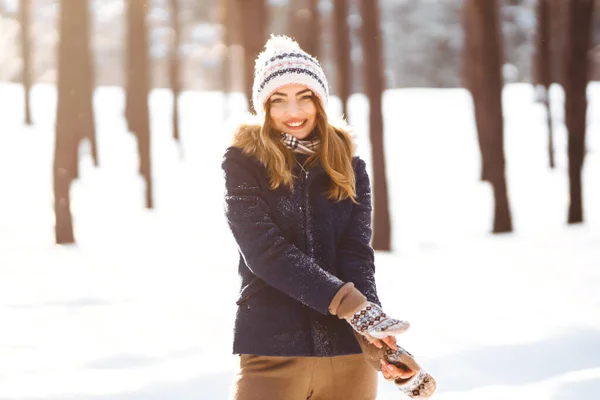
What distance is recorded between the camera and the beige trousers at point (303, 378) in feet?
8.25

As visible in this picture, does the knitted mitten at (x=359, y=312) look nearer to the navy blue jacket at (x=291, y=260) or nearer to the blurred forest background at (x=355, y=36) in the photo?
the navy blue jacket at (x=291, y=260)

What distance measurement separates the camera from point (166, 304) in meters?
7.40

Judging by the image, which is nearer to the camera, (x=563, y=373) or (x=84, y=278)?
(x=563, y=373)

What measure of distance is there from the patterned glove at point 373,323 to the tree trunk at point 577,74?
35.2 feet

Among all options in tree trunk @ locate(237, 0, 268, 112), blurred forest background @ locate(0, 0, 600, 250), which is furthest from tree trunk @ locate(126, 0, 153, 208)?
tree trunk @ locate(237, 0, 268, 112)

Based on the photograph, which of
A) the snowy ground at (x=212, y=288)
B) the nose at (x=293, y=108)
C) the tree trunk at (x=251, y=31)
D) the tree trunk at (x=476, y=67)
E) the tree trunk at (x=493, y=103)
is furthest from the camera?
the tree trunk at (x=476, y=67)

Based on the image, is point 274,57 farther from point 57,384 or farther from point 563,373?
point 563,373

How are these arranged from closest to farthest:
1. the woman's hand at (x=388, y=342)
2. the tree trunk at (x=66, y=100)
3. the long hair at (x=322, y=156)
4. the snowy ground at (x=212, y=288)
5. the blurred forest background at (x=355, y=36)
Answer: the woman's hand at (x=388, y=342), the long hair at (x=322, y=156), the snowy ground at (x=212, y=288), the tree trunk at (x=66, y=100), the blurred forest background at (x=355, y=36)

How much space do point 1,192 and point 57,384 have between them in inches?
484

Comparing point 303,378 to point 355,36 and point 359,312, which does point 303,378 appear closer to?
point 359,312

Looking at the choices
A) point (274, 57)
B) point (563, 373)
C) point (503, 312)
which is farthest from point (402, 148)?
point (274, 57)

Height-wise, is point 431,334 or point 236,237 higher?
point 236,237

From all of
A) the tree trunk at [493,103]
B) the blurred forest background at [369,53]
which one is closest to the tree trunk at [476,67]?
the blurred forest background at [369,53]

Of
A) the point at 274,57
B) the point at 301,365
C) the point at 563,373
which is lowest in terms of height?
the point at 563,373
